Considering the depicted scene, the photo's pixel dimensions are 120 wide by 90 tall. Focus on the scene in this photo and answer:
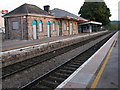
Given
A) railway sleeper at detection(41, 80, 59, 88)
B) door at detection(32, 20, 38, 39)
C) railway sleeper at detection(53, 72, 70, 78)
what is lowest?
railway sleeper at detection(41, 80, 59, 88)

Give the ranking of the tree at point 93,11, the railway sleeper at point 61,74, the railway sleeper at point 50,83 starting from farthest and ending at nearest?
the tree at point 93,11 < the railway sleeper at point 61,74 < the railway sleeper at point 50,83

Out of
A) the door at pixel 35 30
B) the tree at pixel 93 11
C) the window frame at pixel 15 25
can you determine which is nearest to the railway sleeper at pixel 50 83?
the door at pixel 35 30

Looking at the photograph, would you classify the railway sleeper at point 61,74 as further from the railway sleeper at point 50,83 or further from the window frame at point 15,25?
the window frame at point 15,25

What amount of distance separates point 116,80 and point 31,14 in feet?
54.4

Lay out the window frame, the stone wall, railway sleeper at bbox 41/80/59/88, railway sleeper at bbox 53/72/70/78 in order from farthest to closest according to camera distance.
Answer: the window frame < the stone wall < railway sleeper at bbox 53/72/70/78 < railway sleeper at bbox 41/80/59/88

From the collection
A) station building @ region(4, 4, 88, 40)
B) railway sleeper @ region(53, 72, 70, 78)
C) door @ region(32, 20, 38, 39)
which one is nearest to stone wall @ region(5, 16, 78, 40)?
station building @ region(4, 4, 88, 40)

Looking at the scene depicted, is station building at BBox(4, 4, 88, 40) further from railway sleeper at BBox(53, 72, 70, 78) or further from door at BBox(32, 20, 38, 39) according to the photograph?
railway sleeper at BBox(53, 72, 70, 78)

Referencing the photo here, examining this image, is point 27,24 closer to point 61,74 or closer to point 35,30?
point 35,30

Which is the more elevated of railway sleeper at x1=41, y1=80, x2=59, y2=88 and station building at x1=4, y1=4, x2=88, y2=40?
station building at x1=4, y1=4, x2=88, y2=40

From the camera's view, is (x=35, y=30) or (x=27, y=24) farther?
(x=35, y=30)

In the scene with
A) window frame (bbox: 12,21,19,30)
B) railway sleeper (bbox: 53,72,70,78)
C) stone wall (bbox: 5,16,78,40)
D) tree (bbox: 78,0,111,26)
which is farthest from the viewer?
tree (bbox: 78,0,111,26)

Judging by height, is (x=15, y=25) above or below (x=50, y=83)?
above

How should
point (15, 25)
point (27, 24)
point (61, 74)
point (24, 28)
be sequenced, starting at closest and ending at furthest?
1. point (61, 74)
2. point (27, 24)
3. point (24, 28)
4. point (15, 25)

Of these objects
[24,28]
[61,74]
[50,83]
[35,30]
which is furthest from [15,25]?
[50,83]
